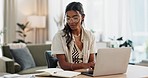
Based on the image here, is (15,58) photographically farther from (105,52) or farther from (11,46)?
(105,52)

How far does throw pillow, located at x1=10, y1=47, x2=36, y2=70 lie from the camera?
4.04 m

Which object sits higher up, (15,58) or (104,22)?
(104,22)

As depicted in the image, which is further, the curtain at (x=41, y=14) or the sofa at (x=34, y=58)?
the curtain at (x=41, y=14)

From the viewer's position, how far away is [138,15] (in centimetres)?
467

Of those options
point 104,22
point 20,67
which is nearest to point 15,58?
point 20,67

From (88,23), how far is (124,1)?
3.43ft

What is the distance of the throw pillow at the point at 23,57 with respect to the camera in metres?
4.04

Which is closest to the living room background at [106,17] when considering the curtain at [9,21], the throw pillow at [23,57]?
the curtain at [9,21]

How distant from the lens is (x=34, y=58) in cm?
447

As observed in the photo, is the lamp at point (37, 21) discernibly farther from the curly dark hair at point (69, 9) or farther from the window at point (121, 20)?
the curly dark hair at point (69, 9)

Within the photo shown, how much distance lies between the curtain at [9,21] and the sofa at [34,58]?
169cm

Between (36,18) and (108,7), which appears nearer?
(108,7)

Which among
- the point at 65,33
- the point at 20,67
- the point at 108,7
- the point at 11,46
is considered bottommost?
the point at 20,67

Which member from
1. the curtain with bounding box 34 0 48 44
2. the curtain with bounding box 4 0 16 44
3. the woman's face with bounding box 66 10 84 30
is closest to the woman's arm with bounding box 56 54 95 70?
the woman's face with bounding box 66 10 84 30
